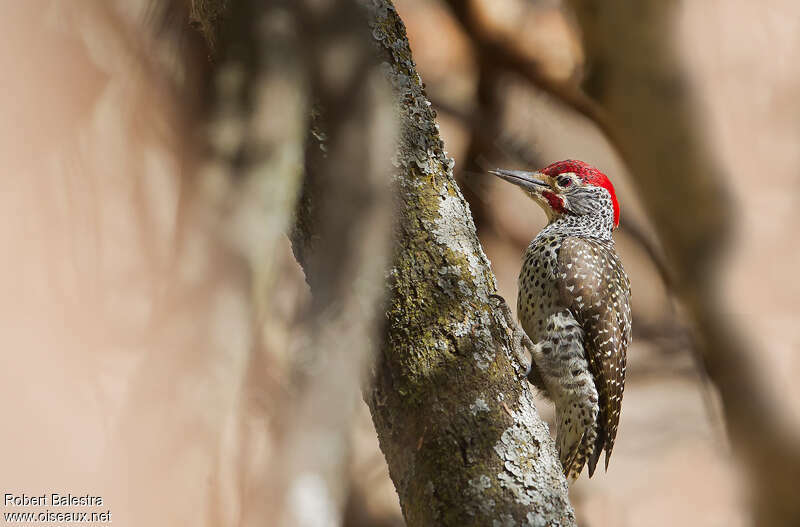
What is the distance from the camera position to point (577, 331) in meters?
3.19

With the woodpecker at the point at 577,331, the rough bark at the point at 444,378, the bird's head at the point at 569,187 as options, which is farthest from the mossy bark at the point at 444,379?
the bird's head at the point at 569,187

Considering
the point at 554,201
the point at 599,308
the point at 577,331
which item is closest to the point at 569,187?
the point at 554,201

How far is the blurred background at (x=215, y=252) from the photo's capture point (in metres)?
1.48

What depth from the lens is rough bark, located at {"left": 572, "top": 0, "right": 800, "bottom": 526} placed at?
5.39 meters

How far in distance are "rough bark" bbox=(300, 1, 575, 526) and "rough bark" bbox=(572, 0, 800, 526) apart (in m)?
3.86

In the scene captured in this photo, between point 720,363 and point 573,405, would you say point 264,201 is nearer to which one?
point 573,405

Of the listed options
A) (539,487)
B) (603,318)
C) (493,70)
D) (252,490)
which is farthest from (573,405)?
(493,70)

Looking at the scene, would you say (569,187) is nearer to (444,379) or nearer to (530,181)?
(530,181)

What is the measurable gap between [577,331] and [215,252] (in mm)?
2100

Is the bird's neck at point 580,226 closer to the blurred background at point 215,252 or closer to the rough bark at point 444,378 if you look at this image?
the blurred background at point 215,252

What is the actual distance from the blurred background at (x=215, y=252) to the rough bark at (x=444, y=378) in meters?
0.30

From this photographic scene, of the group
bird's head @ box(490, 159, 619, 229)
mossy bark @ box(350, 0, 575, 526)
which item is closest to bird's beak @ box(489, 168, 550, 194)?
bird's head @ box(490, 159, 619, 229)

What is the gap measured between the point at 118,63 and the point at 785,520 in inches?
210

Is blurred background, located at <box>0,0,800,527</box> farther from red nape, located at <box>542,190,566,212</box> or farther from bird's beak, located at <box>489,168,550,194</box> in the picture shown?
red nape, located at <box>542,190,566,212</box>
